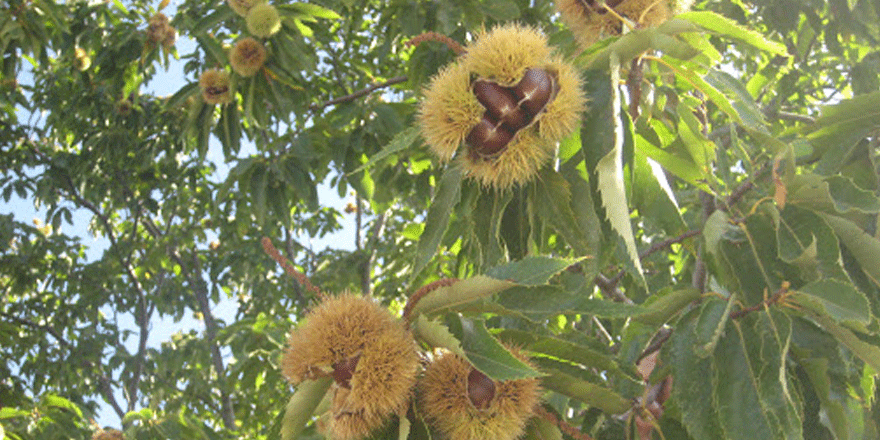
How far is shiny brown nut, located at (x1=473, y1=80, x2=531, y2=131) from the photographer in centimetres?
131

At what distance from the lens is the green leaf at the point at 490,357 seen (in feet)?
3.55

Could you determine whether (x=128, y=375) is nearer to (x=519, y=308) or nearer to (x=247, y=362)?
(x=247, y=362)

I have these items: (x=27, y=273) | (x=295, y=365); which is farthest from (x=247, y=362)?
(x=27, y=273)

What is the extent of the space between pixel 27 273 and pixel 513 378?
6563mm

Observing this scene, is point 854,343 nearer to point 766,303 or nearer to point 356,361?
point 766,303

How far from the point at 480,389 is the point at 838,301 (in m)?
0.57

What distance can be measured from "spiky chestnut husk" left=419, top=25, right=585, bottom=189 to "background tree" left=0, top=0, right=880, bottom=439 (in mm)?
64

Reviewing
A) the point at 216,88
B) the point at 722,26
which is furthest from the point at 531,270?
the point at 216,88

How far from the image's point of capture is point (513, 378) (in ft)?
3.56

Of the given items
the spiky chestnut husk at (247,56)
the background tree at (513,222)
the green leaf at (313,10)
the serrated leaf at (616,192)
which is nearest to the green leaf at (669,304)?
the background tree at (513,222)

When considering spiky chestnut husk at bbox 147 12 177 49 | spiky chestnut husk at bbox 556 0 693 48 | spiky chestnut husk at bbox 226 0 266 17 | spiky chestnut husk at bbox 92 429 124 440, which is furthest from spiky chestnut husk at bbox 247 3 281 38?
spiky chestnut husk at bbox 556 0 693 48

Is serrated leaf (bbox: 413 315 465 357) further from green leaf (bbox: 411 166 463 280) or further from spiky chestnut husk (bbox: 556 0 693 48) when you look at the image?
spiky chestnut husk (bbox: 556 0 693 48)

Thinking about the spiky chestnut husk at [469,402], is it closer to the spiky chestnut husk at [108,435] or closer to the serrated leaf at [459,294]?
the serrated leaf at [459,294]

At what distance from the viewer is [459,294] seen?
1.21 meters
